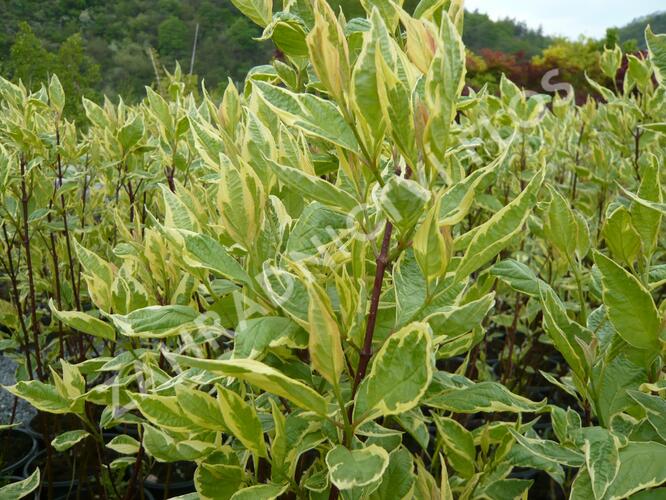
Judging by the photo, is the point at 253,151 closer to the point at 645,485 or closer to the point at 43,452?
the point at 645,485

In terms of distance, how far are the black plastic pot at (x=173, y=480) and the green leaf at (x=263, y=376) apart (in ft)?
4.48

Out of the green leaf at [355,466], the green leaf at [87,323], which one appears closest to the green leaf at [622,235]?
the green leaf at [355,466]

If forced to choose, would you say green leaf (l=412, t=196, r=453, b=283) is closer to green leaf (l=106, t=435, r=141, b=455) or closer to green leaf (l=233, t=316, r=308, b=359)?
green leaf (l=233, t=316, r=308, b=359)

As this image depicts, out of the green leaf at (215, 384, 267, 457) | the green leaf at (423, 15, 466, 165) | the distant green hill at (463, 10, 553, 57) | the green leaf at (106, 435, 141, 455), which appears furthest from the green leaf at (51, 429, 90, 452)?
the distant green hill at (463, 10, 553, 57)

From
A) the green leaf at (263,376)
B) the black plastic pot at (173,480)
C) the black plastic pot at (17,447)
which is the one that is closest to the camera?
the green leaf at (263,376)

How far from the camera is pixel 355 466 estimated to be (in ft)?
1.93

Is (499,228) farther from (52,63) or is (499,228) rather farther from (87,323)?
(52,63)

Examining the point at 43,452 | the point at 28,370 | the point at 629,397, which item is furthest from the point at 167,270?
the point at 43,452

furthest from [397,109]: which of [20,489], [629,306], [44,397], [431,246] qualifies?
[20,489]

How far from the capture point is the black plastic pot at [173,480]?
6.10 feet

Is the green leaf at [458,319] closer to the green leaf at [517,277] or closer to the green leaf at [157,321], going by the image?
Result: the green leaf at [517,277]

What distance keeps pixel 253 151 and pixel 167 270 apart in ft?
1.19

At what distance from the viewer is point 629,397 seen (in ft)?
2.53

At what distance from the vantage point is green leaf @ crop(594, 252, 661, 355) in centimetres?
70
